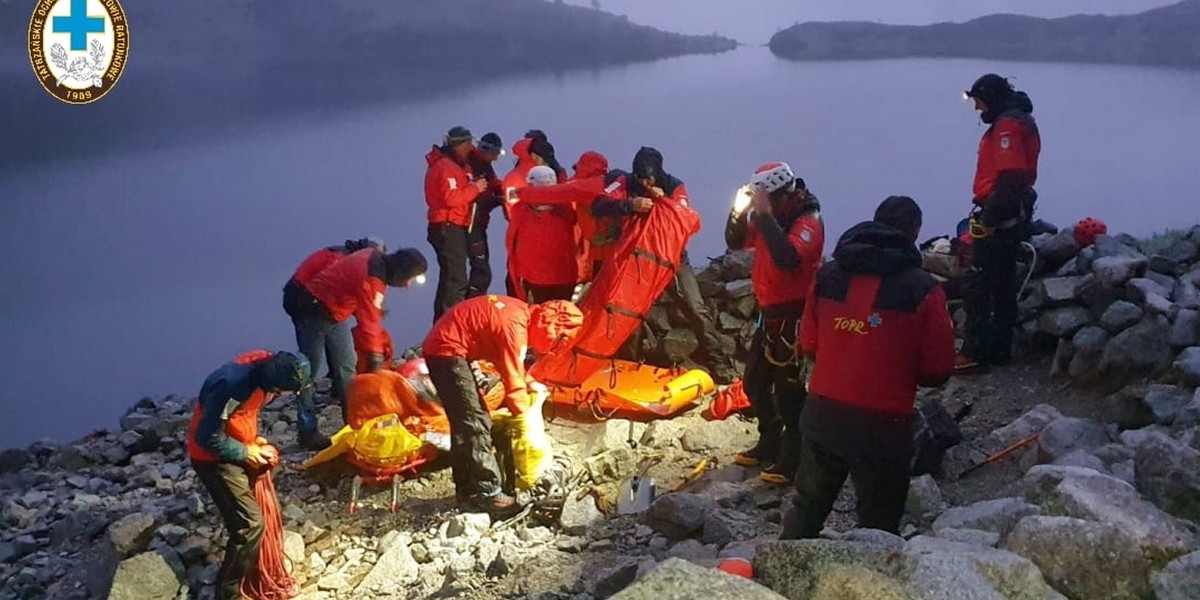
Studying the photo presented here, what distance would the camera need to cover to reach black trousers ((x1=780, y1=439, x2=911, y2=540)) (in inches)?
130

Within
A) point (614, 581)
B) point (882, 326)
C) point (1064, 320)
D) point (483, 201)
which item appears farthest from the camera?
point (483, 201)

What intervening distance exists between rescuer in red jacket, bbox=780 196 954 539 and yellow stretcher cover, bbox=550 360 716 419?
2.39 meters

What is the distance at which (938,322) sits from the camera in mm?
3139

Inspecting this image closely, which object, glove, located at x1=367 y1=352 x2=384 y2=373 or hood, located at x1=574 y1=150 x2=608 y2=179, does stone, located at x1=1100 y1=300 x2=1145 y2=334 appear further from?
glove, located at x1=367 y1=352 x2=384 y2=373

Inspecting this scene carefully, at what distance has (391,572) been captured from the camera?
4336 mm

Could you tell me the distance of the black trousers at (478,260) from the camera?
24.5ft

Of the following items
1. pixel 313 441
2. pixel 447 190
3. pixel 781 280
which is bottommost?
pixel 313 441

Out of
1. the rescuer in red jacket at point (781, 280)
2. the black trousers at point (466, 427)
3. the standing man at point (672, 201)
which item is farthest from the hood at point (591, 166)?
the black trousers at point (466, 427)

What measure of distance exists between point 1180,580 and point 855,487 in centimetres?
113

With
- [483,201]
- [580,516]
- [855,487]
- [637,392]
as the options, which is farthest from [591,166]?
[855,487]

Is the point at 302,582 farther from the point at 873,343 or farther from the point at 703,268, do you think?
the point at 703,268

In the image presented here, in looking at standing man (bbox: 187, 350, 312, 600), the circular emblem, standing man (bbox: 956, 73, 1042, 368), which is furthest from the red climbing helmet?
the circular emblem

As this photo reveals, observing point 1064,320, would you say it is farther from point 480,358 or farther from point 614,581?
point 614,581

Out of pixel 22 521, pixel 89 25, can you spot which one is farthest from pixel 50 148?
pixel 22 521
